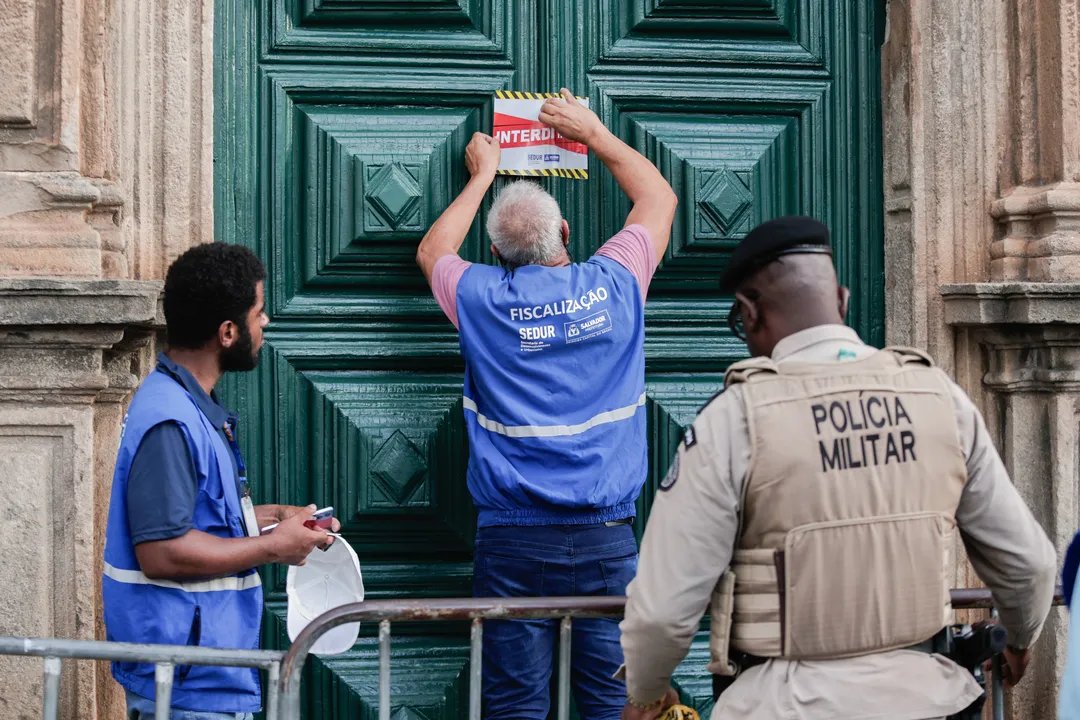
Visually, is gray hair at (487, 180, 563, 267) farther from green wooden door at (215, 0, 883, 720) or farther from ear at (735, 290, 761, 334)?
ear at (735, 290, 761, 334)

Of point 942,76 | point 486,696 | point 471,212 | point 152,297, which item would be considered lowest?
point 486,696

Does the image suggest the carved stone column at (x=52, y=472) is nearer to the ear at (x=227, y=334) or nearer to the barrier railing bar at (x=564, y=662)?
the ear at (x=227, y=334)

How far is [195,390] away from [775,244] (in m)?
1.44

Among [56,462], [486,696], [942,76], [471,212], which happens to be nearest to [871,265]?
[942,76]

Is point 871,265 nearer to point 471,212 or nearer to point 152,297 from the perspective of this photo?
point 471,212

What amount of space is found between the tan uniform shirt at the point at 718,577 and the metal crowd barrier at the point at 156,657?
31.0 inches

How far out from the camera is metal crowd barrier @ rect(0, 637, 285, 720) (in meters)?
2.71

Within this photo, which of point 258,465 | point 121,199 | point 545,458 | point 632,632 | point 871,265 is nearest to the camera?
point 632,632

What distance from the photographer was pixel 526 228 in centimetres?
390

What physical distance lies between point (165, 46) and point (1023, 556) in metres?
3.04

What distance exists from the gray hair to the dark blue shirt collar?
1.14 m

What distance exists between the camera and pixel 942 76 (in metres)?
4.52

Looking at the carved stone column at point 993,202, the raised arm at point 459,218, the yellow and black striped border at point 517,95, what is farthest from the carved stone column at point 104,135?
the carved stone column at point 993,202

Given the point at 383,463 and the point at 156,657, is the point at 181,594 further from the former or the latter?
the point at 383,463
